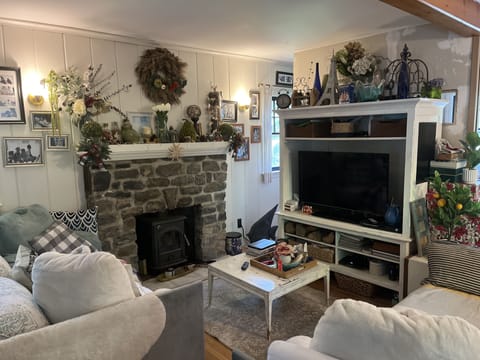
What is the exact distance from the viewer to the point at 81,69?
11.2ft

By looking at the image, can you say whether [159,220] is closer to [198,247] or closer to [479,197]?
[198,247]

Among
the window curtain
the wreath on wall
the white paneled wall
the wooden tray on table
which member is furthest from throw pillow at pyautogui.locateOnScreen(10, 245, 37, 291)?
the window curtain

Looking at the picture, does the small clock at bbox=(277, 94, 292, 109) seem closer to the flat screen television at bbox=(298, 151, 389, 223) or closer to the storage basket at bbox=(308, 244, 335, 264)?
the flat screen television at bbox=(298, 151, 389, 223)

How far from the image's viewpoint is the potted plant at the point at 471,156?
2879 millimetres

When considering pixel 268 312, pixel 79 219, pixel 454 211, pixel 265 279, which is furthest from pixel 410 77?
pixel 79 219

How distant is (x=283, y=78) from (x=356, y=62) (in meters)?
1.87

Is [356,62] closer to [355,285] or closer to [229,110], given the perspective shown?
[229,110]

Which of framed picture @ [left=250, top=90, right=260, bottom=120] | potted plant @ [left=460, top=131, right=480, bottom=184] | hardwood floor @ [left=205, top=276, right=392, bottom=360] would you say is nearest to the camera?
hardwood floor @ [left=205, top=276, right=392, bottom=360]

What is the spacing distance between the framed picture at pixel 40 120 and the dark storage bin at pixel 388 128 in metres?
2.92

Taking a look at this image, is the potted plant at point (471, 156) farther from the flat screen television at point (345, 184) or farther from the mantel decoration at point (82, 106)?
the mantel decoration at point (82, 106)

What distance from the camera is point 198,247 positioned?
14.2 feet

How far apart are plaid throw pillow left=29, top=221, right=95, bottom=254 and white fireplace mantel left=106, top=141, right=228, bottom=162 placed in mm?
802

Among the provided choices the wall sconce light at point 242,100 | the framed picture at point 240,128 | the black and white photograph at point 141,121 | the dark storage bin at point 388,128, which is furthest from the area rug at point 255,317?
the wall sconce light at point 242,100

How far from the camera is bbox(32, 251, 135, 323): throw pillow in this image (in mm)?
1600
